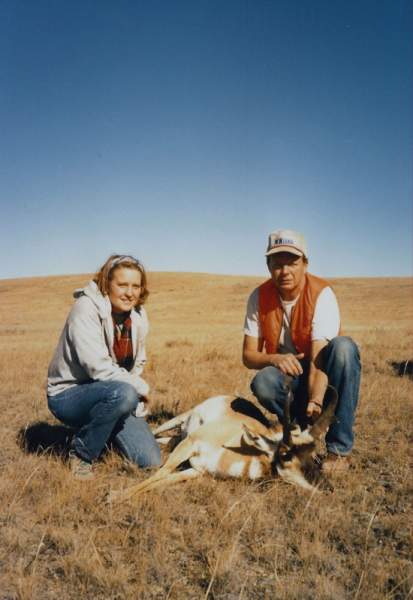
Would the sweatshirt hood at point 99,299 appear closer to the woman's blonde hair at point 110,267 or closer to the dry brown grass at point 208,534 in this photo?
the woman's blonde hair at point 110,267

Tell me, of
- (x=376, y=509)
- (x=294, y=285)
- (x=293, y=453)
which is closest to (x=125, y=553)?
(x=293, y=453)

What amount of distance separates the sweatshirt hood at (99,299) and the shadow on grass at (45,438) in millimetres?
1386

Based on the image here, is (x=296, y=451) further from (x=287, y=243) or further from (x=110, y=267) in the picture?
(x=110, y=267)

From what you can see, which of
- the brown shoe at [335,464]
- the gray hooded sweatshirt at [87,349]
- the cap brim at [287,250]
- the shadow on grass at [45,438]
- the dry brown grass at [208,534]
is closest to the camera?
the dry brown grass at [208,534]

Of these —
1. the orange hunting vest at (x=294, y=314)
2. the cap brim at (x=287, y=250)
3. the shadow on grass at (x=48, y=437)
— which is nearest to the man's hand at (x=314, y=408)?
the orange hunting vest at (x=294, y=314)

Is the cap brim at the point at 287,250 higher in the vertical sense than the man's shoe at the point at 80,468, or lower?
higher

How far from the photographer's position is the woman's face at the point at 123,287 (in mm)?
4176

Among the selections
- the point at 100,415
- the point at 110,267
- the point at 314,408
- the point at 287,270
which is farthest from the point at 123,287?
the point at 314,408

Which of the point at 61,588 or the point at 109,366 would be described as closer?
the point at 61,588

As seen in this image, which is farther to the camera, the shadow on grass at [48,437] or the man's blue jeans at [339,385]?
the shadow on grass at [48,437]

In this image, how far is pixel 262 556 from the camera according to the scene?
285 cm

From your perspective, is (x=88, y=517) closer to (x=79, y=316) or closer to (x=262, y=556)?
(x=262, y=556)

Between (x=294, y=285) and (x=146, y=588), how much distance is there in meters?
2.81

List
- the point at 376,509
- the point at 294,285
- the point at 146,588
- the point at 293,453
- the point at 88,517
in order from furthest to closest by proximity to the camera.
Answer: the point at 294,285 → the point at 293,453 → the point at 376,509 → the point at 88,517 → the point at 146,588
